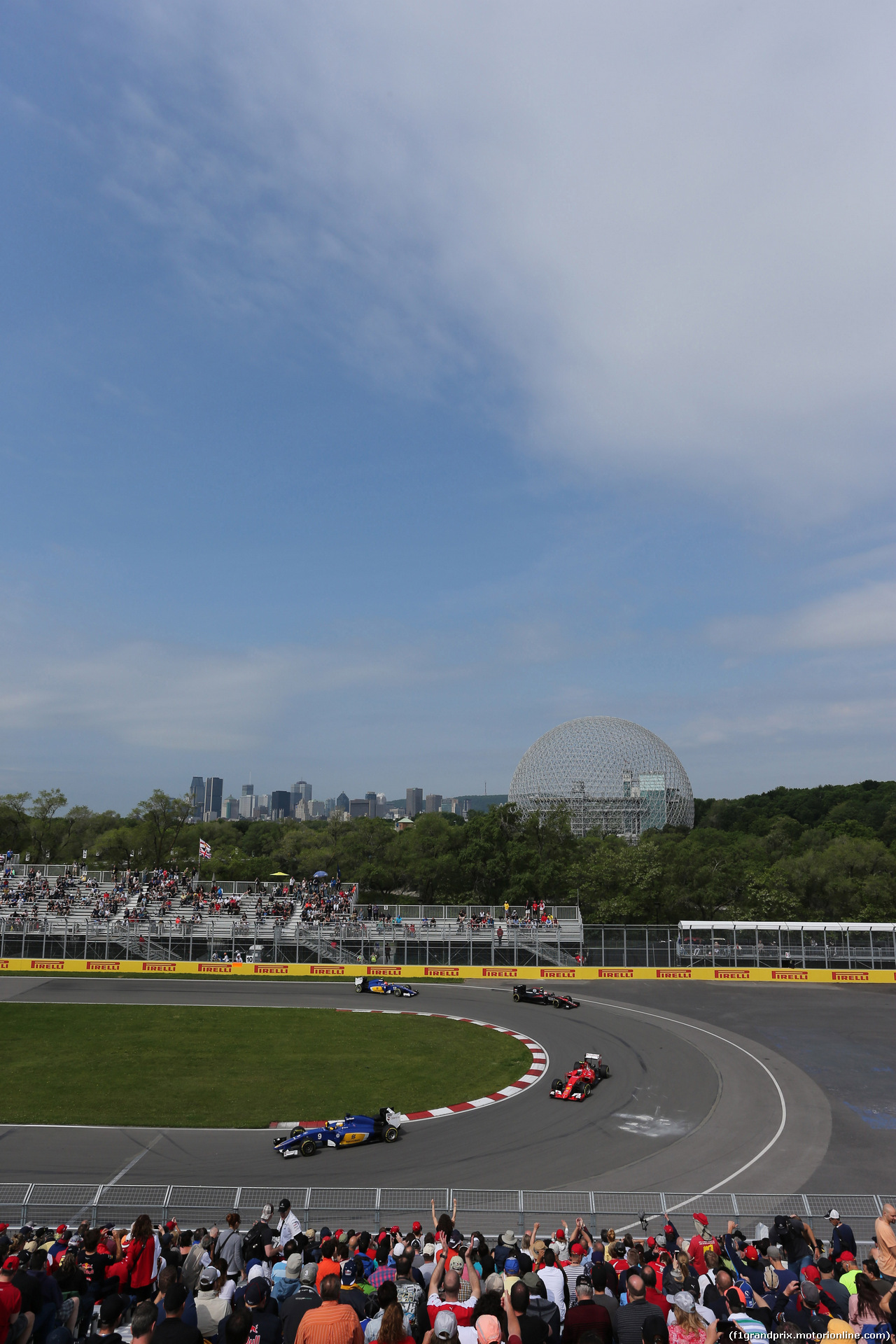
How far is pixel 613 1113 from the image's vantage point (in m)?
21.5

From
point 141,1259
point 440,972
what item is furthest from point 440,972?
point 141,1259

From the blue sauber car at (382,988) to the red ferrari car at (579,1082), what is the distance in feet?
47.9

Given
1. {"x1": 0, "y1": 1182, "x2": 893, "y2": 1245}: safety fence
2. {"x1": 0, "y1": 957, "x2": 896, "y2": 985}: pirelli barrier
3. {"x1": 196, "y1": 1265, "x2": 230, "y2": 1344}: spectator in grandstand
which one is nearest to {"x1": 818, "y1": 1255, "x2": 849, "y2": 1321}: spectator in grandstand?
{"x1": 0, "y1": 1182, "x2": 893, "y2": 1245}: safety fence

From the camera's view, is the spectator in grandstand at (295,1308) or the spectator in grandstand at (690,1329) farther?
the spectator in grandstand at (295,1308)

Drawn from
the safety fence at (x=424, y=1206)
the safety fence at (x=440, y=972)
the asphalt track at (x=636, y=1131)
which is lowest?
the safety fence at (x=440, y=972)

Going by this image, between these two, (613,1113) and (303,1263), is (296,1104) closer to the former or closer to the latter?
(613,1113)

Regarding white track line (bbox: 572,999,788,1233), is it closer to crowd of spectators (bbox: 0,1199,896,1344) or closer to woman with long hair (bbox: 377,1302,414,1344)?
crowd of spectators (bbox: 0,1199,896,1344)

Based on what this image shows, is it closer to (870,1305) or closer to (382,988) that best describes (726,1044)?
(382,988)

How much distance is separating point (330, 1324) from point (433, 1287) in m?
2.05

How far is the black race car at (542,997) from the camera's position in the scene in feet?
115

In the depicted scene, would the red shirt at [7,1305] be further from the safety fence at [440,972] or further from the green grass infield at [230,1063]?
the safety fence at [440,972]

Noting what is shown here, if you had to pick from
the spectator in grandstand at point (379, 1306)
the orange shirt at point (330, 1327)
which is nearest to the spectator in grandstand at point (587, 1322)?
the spectator in grandstand at point (379, 1306)

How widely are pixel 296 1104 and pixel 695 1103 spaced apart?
11.4m

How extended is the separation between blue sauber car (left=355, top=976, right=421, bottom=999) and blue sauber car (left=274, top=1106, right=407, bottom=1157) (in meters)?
18.1
